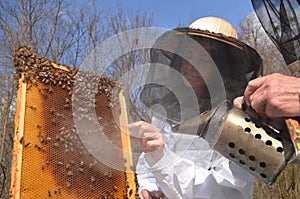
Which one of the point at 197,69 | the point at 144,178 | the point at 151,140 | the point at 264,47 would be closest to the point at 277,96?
the point at 151,140

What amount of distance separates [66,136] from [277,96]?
4.57 ft

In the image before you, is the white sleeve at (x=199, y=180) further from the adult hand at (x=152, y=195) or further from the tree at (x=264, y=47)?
the tree at (x=264, y=47)

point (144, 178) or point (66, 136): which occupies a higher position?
point (66, 136)

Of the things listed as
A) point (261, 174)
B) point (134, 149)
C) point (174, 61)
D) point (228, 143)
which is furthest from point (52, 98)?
point (261, 174)

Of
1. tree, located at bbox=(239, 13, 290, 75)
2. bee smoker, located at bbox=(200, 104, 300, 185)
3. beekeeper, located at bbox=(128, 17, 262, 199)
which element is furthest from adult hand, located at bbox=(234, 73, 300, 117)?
tree, located at bbox=(239, 13, 290, 75)

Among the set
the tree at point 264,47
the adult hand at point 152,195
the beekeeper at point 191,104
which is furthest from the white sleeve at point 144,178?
the tree at point 264,47

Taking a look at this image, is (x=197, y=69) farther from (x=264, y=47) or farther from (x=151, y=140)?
(x=264, y=47)

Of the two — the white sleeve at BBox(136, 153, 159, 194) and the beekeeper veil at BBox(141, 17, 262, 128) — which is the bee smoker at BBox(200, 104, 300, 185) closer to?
the beekeeper veil at BBox(141, 17, 262, 128)

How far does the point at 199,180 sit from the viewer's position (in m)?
2.25

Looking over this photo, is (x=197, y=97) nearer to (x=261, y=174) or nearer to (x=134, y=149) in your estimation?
(x=134, y=149)

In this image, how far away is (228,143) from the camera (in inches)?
65.6

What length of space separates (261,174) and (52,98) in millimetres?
1486

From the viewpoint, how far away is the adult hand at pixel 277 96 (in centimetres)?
147

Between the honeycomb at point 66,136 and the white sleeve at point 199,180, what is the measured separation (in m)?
0.33
